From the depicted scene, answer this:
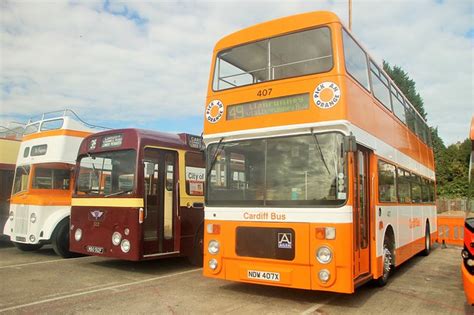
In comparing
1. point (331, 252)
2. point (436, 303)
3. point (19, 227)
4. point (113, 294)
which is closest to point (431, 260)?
point (436, 303)

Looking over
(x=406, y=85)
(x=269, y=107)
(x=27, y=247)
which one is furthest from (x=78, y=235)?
(x=406, y=85)

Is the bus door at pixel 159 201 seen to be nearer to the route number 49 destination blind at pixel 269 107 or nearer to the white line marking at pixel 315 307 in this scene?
the route number 49 destination blind at pixel 269 107

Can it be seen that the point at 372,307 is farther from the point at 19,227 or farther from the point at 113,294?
the point at 19,227

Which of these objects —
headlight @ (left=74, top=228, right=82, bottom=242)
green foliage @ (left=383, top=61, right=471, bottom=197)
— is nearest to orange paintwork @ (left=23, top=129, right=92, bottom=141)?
headlight @ (left=74, top=228, right=82, bottom=242)

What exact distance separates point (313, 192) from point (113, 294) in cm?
384

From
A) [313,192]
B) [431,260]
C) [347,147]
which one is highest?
[347,147]

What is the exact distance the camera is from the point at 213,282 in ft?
28.4

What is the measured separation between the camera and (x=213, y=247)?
7.46 meters

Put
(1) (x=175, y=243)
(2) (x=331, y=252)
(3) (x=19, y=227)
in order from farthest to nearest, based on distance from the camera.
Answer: (3) (x=19, y=227) < (1) (x=175, y=243) < (2) (x=331, y=252)

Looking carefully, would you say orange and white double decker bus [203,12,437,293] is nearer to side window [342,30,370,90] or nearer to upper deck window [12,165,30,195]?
side window [342,30,370,90]

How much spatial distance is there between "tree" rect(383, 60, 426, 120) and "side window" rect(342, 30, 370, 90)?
42.3 meters

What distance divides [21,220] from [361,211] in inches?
361

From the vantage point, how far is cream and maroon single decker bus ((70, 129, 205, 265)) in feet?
30.6

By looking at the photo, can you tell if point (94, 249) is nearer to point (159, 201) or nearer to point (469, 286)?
point (159, 201)
